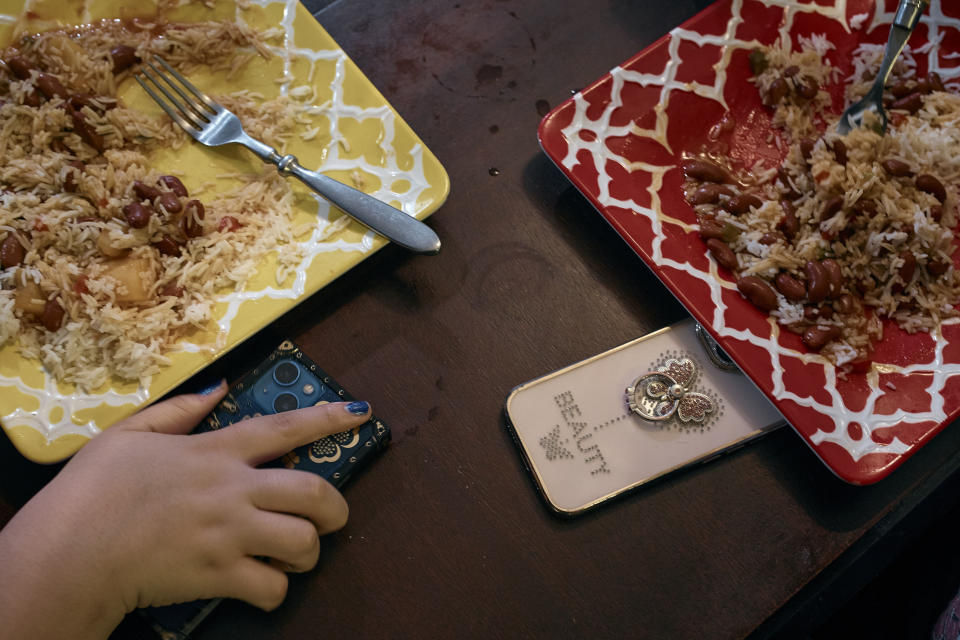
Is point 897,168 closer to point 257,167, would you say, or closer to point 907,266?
point 907,266

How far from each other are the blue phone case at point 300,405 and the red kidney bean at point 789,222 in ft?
3.09

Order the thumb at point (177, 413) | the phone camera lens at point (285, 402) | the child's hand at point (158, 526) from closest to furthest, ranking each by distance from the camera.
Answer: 1. the child's hand at point (158, 526)
2. the thumb at point (177, 413)
3. the phone camera lens at point (285, 402)

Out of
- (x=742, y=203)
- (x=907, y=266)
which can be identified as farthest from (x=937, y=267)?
(x=742, y=203)

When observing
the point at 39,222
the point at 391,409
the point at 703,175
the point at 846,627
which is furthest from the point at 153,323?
the point at 846,627

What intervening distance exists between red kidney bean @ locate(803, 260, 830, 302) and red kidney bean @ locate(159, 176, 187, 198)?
132 centimetres

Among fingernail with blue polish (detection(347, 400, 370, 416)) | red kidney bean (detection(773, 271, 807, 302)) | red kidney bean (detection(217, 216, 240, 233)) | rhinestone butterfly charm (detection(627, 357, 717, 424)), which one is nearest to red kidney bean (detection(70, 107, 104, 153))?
red kidney bean (detection(217, 216, 240, 233))

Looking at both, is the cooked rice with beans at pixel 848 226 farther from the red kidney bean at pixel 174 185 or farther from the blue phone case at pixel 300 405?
the red kidney bean at pixel 174 185

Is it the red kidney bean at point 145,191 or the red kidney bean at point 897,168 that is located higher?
the red kidney bean at point 145,191

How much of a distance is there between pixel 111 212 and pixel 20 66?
41cm

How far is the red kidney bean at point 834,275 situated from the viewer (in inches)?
49.4

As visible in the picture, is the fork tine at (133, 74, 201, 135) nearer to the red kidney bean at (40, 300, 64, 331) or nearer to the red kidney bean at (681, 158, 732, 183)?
the red kidney bean at (40, 300, 64, 331)

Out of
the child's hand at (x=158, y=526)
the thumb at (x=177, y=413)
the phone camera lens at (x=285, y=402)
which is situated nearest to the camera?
the child's hand at (x=158, y=526)

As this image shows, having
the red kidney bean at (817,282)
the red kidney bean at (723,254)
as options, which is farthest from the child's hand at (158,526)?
the red kidney bean at (817,282)

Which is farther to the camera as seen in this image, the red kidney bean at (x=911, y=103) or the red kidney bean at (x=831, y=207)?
the red kidney bean at (x=911, y=103)
